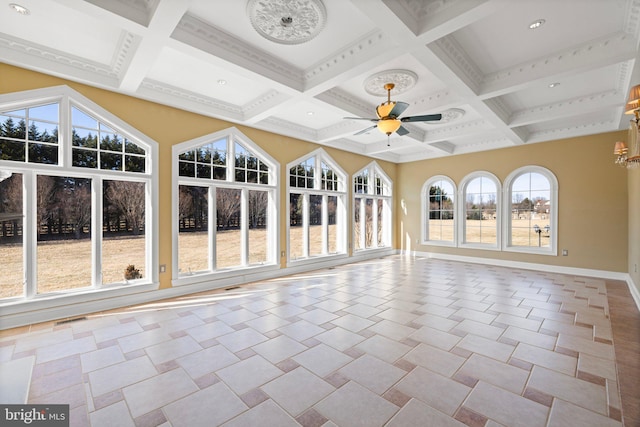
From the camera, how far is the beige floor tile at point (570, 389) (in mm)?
2051

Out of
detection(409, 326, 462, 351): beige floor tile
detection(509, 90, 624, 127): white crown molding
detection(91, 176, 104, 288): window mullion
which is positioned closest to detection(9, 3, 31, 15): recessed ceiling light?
detection(91, 176, 104, 288): window mullion

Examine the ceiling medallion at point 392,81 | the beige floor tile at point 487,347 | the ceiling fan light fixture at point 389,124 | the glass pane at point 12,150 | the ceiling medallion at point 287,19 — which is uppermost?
the ceiling medallion at point 287,19

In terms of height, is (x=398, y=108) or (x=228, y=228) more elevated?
(x=398, y=108)

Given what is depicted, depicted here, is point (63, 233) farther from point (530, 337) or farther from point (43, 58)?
point (530, 337)

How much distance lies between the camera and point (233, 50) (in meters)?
3.28

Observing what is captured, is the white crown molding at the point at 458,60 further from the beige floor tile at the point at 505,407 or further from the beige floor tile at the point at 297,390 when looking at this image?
the beige floor tile at the point at 297,390

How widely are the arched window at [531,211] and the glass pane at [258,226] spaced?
6.10 m

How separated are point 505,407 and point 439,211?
736cm

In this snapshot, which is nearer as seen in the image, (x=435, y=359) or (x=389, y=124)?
(x=435, y=359)

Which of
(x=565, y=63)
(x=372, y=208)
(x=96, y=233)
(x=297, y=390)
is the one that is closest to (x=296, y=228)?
(x=372, y=208)

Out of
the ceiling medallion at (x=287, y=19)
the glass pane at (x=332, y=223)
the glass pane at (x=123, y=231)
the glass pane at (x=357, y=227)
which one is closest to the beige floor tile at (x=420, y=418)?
the ceiling medallion at (x=287, y=19)

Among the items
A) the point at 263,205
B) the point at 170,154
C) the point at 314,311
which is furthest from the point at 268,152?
the point at 314,311

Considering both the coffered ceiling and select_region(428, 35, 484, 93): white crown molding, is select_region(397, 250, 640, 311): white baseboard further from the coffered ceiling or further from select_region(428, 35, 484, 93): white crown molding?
select_region(428, 35, 484, 93): white crown molding

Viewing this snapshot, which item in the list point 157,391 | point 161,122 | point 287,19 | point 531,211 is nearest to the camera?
point 157,391
